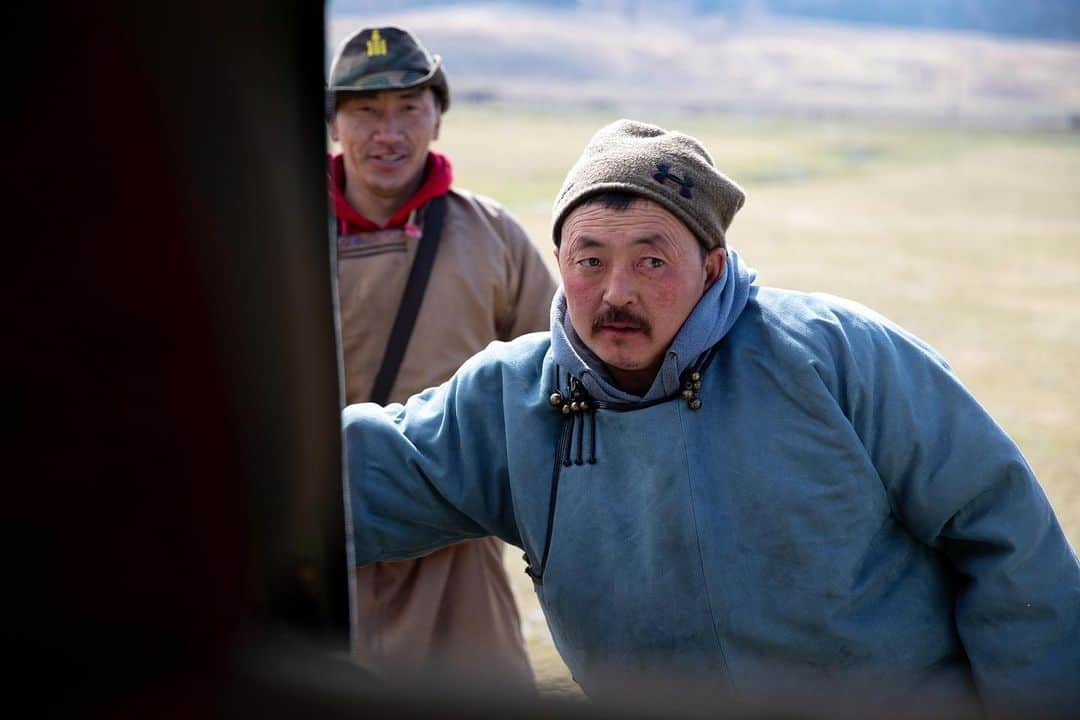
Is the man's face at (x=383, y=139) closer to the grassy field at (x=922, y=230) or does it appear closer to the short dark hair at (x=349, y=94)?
the short dark hair at (x=349, y=94)

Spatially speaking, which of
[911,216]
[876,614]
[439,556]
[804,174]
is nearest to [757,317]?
[876,614]

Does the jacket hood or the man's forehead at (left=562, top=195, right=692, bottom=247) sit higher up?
the man's forehead at (left=562, top=195, right=692, bottom=247)

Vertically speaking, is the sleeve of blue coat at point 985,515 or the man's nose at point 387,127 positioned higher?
the man's nose at point 387,127

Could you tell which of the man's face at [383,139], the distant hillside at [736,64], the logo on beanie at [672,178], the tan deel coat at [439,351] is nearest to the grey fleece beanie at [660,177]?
the logo on beanie at [672,178]

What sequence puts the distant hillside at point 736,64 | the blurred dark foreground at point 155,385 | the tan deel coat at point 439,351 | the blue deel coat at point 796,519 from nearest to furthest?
the blurred dark foreground at point 155,385
the blue deel coat at point 796,519
the tan deel coat at point 439,351
the distant hillside at point 736,64

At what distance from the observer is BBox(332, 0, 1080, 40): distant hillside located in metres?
106

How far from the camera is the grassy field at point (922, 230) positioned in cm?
1062

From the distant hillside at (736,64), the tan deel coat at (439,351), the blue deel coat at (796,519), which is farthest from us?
the distant hillside at (736,64)

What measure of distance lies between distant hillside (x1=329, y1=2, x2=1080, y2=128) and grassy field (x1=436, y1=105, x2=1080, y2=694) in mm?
15687

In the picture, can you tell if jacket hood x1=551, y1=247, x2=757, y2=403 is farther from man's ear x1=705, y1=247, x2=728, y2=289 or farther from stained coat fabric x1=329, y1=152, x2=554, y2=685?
stained coat fabric x1=329, y1=152, x2=554, y2=685

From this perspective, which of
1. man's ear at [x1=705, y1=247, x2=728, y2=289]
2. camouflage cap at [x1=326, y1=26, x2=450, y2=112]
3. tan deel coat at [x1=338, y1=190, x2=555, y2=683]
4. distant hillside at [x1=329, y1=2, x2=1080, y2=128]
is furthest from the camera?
distant hillside at [x1=329, y1=2, x2=1080, y2=128]

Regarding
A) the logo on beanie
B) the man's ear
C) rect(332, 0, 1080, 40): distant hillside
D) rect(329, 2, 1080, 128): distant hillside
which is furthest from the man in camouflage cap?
rect(332, 0, 1080, 40): distant hillside

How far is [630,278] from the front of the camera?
2451mm

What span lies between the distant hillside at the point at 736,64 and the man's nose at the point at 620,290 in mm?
55141
